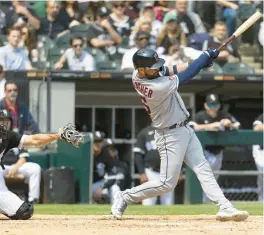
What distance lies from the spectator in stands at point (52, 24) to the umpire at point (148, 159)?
104 inches

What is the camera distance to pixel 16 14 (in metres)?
13.6

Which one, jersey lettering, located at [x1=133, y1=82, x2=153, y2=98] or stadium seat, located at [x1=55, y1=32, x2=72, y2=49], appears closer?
jersey lettering, located at [x1=133, y1=82, x2=153, y2=98]

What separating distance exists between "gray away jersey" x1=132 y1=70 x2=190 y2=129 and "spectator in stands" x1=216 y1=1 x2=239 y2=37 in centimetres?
697

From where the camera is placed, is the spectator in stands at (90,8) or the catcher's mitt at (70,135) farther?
the spectator in stands at (90,8)

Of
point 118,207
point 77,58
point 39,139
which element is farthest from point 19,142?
point 77,58

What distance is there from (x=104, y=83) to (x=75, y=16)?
1.58 meters

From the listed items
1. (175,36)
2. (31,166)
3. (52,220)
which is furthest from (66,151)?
(52,220)

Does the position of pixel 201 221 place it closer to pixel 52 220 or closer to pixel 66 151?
pixel 52 220

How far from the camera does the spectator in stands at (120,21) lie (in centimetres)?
1389

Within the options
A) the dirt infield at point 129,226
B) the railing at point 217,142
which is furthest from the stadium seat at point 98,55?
the dirt infield at point 129,226

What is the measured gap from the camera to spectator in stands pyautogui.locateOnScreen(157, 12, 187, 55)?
13.3m

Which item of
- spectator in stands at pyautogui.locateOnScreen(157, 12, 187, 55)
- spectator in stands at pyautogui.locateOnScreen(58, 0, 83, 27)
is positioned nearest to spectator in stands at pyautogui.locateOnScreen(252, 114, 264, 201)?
spectator in stands at pyautogui.locateOnScreen(157, 12, 187, 55)

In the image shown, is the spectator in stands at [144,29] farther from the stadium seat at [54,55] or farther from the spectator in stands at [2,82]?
the spectator in stands at [2,82]

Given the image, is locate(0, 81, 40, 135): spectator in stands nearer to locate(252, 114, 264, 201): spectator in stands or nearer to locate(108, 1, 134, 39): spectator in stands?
locate(108, 1, 134, 39): spectator in stands
